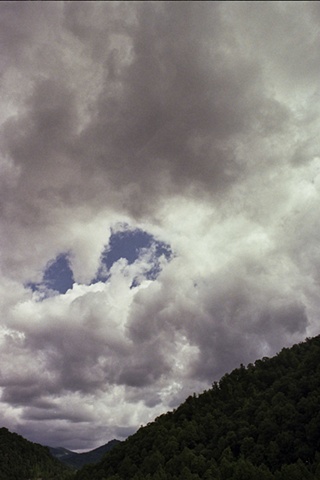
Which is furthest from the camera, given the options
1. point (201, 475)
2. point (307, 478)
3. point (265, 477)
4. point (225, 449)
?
point (225, 449)

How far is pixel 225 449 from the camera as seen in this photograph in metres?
183

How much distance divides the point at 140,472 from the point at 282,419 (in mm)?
64658

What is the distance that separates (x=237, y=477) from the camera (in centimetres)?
13638

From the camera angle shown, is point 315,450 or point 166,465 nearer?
point 315,450

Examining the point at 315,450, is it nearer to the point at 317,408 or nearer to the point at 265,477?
the point at 317,408

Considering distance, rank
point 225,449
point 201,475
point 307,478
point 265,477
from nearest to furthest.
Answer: point 307,478
point 265,477
point 201,475
point 225,449

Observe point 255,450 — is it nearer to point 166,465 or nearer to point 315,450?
point 315,450

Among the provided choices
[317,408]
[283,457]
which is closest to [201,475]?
[283,457]

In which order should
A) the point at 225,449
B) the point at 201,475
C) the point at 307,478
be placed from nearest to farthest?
the point at 307,478 → the point at 201,475 → the point at 225,449

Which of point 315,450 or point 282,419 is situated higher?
point 282,419

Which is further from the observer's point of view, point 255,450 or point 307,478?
point 255,450

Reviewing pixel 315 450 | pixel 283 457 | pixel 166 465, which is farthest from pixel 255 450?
pixel 166 465

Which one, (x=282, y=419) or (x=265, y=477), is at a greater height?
(x=282, y=419)

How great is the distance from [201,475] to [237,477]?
120ft
